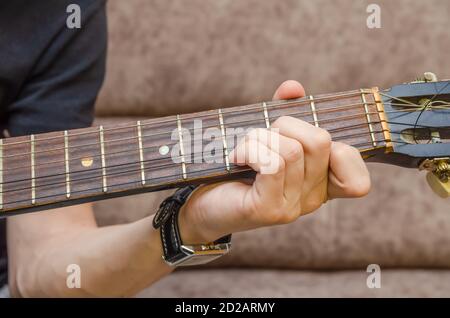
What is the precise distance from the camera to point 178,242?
0.78 m

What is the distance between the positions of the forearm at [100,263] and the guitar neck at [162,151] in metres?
0.13

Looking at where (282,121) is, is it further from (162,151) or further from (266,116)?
(162,151)

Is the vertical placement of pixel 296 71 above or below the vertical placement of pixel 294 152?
above

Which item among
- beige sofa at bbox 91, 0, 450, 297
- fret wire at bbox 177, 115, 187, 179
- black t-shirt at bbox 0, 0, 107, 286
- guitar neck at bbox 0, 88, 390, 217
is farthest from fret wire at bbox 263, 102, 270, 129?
beige sofa at bbox 91, 0, 450, 297

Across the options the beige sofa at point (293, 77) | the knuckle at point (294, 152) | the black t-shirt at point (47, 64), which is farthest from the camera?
the beige sofa at point (293, 77)

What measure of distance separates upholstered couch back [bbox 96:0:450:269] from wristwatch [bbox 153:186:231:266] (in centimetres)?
49

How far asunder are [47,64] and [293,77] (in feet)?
1.80

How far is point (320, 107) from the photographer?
729mm

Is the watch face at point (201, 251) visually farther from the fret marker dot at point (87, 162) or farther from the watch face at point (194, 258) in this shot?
the fret marker dot at point (87, 162)

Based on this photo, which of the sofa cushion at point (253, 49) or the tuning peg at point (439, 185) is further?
the sofa cushion at point (253, 49)

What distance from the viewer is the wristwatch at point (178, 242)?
768mm

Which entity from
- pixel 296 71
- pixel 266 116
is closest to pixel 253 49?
pixel 296 71

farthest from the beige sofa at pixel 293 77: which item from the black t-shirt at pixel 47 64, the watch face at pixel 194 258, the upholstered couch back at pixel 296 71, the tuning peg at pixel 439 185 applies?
the tuning peg at pixel 439 185
